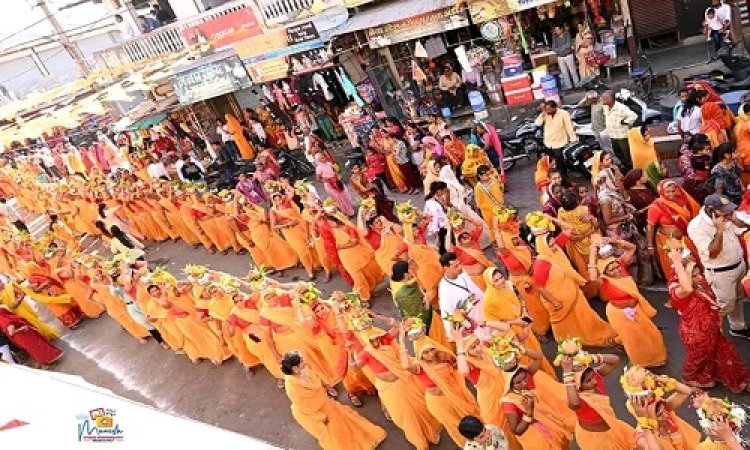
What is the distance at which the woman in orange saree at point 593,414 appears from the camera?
13.3 ft

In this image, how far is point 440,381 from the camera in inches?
203

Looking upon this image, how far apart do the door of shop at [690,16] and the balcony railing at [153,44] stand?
10.3 m

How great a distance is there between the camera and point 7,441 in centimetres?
348

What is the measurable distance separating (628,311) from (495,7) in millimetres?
6560

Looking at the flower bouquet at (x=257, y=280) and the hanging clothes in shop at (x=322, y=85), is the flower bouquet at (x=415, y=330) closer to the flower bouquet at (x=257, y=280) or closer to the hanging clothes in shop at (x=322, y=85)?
the flower bouquet at (x=257, y=280)

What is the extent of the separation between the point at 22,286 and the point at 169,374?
4.33 m

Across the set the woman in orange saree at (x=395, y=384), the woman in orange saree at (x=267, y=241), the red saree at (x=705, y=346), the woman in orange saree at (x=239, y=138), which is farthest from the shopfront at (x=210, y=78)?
the red saree at (x=705, y=346)

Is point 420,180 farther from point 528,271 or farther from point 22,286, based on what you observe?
point 22,286

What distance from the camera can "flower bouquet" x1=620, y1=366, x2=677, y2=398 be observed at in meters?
3.66

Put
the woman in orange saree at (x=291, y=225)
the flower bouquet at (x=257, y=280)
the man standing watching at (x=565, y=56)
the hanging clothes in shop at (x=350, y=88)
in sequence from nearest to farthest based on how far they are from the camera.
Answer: the flower bouquet at (x=257, y=280) → the woman in orange saree at (x=291, y=225) → the man standing watching at (x=565, y=56) → the hanging clothes in shop at (x=350, y=88)

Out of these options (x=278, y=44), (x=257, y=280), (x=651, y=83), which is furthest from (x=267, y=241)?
(x=651, y=83)

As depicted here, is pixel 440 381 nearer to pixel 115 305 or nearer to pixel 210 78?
pixel 115 305

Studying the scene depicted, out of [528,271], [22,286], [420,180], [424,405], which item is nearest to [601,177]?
[528,271]

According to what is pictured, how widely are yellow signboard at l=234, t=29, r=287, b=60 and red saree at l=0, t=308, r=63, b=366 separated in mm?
7157
